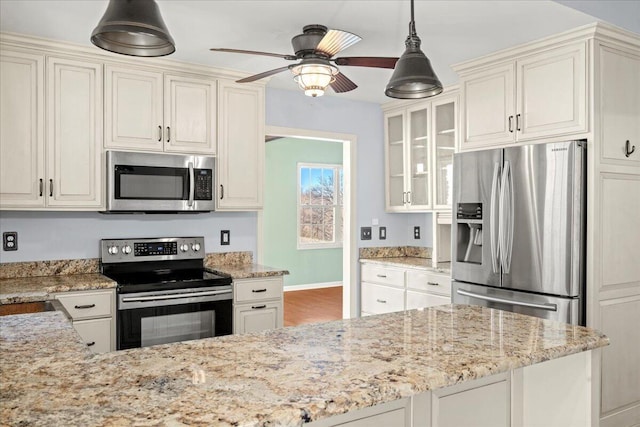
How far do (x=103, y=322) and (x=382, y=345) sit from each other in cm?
217

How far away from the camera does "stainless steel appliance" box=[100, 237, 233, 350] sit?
3.13 meters

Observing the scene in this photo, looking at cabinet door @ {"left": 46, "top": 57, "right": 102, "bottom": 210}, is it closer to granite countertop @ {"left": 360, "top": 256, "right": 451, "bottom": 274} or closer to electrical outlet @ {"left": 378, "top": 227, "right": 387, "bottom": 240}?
granite countertop @ {"left": 360, "top": 256, "right": 451, "bottom": 274}

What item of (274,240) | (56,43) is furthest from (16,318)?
(274,240)

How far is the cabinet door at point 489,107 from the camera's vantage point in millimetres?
3402

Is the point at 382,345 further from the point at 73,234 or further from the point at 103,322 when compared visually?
the point at 73,234

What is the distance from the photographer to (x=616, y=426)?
304 cm

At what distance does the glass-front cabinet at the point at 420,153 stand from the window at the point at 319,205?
3.32 m

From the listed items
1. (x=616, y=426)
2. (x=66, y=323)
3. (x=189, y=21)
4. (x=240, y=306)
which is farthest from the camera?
(x=240, y=306)

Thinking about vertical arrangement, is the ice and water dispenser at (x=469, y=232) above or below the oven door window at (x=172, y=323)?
above

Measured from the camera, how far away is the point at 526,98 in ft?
10.8

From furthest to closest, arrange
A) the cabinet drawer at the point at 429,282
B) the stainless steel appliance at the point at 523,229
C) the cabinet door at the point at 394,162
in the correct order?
the cabinet door at the point at 394,162 < the cabinet drawer at the point at 429,282 < the stainless steel appliance at the point at 523,229

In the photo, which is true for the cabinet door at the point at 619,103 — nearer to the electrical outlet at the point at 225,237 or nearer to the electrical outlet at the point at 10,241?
the electrical outlet at the point at 225,237

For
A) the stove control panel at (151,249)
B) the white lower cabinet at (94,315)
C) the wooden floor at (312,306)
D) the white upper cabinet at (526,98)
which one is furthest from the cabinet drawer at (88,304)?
the wooden floor at (312,306)

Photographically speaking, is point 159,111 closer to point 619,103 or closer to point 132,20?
point 132,20
